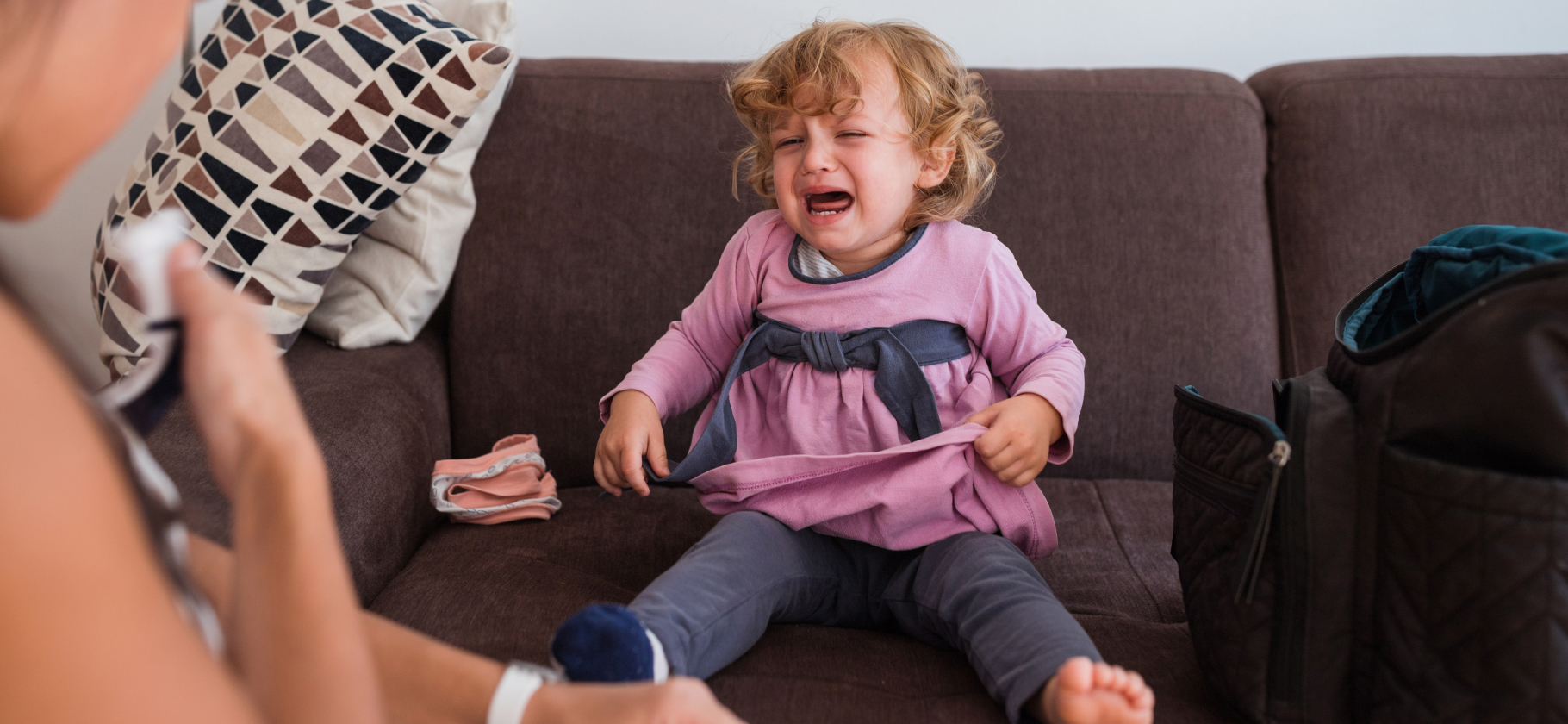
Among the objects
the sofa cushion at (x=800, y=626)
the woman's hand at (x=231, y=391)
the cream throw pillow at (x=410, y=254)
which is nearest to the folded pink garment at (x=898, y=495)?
the sofa cushion at (x=800, y=626)

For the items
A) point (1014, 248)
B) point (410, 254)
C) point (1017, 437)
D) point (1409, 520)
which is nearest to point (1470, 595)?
point (1409, 520)

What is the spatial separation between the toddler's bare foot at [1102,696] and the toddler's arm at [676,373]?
0.53 metres

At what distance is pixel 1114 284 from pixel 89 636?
1.30 meters

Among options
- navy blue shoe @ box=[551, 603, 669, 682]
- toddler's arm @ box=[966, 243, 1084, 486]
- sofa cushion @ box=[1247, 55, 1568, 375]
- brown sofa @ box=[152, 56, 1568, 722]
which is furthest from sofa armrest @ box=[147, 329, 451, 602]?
sofa cushion @ box=[1247, 55, 1568, 375]

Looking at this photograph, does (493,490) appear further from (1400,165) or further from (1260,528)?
(1400,165)

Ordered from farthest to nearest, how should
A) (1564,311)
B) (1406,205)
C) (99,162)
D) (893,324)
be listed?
(99,162)
(1406,205)
(893,324)
(1564,311)

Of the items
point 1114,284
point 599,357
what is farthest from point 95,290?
point 1114,284

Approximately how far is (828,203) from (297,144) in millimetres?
670

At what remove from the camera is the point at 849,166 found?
3.82 feet

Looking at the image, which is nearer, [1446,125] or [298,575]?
[298,575]

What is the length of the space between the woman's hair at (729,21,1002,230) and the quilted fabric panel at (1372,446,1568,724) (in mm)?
618

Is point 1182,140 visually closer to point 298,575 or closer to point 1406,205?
point 1406,205

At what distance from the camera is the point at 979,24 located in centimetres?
179

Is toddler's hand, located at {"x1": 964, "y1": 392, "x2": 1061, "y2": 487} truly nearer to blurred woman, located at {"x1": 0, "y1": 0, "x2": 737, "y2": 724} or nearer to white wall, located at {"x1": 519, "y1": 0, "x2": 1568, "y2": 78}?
blurred woman, located at {"x1": 0, "y1": 0, "x2": 737, "y2": 724}
